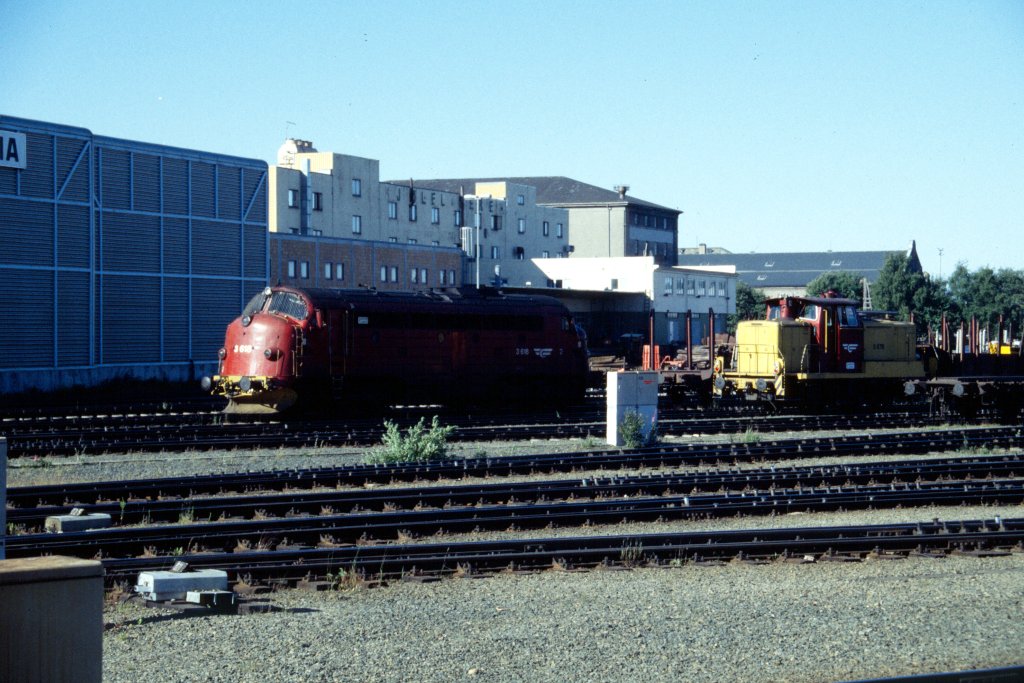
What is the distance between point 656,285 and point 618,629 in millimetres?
75136

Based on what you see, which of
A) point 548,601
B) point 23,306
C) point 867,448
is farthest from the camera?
point 23,306

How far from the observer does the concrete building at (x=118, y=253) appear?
37.4 metres

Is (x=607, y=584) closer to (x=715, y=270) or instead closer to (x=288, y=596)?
(x=288, y=596)

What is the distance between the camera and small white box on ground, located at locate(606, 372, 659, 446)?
22375 millimetres

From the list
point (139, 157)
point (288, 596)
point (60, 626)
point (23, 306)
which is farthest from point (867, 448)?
point (139, 157)

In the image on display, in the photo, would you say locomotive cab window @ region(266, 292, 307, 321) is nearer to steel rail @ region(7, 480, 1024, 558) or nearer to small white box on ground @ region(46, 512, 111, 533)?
steel rail @ region(7, 480, 1024, 558)

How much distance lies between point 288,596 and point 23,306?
3036 cm

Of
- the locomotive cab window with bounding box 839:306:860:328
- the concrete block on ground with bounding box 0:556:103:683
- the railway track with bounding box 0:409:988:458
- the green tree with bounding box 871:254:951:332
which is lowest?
the railway track with bounding box 0:409:988:458

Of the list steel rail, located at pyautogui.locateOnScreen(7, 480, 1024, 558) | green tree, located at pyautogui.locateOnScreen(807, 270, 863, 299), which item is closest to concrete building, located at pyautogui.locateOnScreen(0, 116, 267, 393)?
steel rail, located at pyautogui.locateOnScreen(7, 480, 1024, 558)

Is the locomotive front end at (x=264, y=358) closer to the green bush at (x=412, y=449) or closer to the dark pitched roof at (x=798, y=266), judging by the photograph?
the green bush at (x=412, y=449)

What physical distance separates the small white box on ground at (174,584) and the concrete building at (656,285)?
230ft

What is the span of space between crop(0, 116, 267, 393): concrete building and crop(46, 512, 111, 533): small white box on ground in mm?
25533

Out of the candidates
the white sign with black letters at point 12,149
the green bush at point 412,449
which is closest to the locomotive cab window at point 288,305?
the green bush at point 412,449

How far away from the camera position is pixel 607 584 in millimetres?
10875
